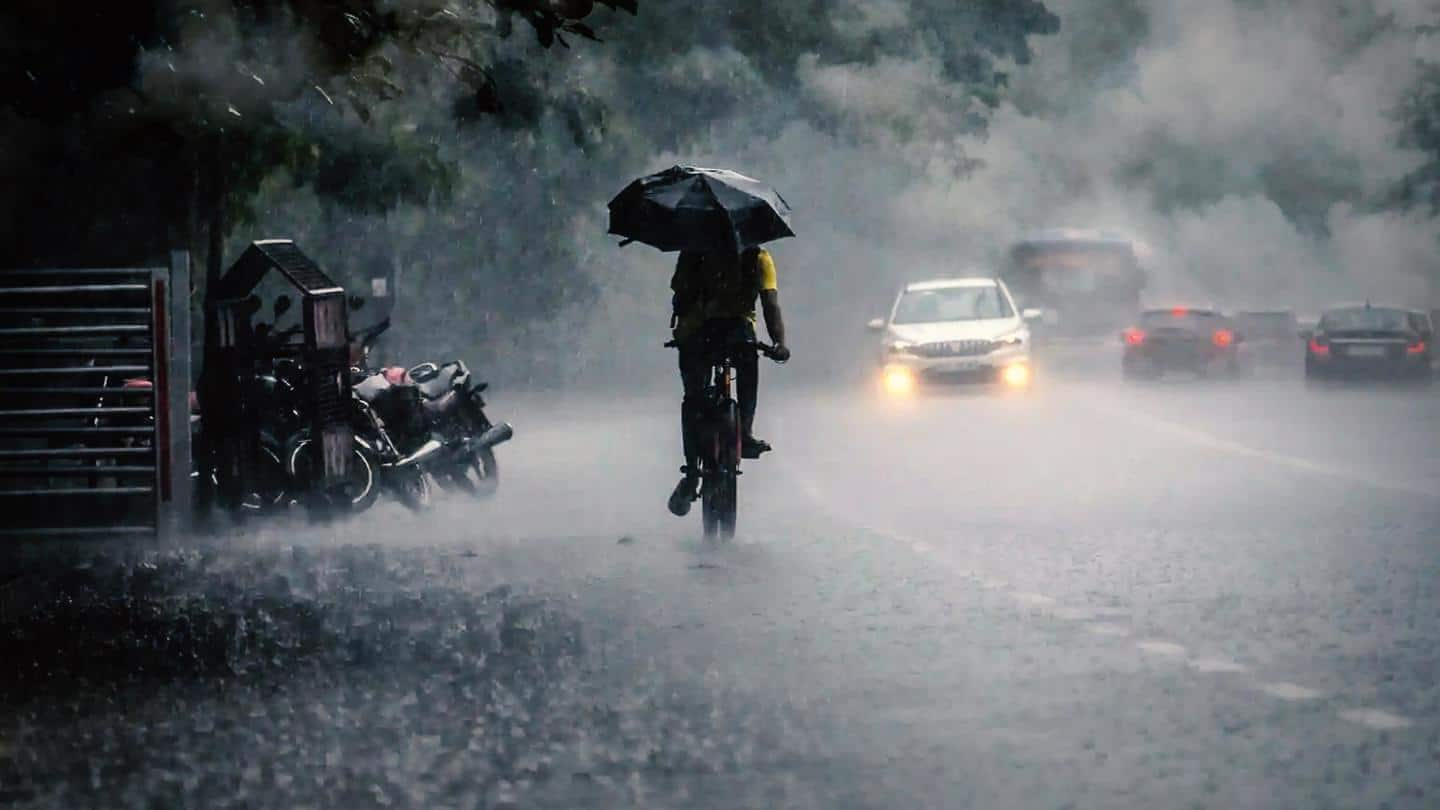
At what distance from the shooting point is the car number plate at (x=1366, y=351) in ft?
126

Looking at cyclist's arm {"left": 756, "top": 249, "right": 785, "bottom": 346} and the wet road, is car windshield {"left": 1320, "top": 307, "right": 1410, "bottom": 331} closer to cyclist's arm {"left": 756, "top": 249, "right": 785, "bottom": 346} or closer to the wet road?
the wet road

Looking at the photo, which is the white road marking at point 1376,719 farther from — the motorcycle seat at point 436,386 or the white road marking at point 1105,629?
the motorcycle seat at point 436,386

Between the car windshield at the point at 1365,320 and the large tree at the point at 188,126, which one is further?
the car windshield at the point at 1365,320

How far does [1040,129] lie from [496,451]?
90026mm

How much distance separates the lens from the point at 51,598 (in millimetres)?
13031

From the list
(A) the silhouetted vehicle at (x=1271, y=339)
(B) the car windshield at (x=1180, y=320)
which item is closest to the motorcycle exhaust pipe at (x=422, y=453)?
(B) the car windshield at (x=1180, y=320)

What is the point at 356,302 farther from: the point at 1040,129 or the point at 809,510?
the point at 1040,129

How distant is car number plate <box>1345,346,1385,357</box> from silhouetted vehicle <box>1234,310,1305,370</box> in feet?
24.2

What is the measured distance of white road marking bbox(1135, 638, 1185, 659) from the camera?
399 inches

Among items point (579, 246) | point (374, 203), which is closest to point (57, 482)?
point (374, 203)

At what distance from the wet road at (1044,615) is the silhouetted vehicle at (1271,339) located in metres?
25.5

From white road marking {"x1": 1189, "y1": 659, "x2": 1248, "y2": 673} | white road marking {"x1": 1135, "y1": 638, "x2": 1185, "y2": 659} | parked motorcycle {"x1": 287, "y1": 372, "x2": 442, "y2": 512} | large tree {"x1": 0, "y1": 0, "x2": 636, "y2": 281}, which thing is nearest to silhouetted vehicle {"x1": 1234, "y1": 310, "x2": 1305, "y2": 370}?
large tree {"x1": 0, "y1": 0, "x2": 636, "y2": 281}

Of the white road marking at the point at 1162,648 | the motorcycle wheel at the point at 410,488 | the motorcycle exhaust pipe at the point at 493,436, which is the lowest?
the white road marking at the point at 1162,648

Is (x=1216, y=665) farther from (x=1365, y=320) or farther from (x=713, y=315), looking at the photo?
(x=1365, y=320)
